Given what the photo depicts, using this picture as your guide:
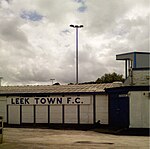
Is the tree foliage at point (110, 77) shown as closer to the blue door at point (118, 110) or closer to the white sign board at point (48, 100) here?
the white sign board at point (48, 100)

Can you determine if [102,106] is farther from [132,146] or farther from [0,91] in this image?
[132,146]

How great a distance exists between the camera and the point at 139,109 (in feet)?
83.6

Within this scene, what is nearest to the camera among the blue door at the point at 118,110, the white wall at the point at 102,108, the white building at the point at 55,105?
the blue door at the point at 118,110

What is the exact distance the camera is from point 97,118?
30.5 metres

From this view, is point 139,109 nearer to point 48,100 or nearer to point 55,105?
point 55,105

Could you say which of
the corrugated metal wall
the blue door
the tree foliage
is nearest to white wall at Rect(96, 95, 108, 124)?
the corrugated metal wall

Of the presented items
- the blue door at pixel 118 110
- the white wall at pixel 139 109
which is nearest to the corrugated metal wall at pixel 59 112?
the blue door at pixel 118 110

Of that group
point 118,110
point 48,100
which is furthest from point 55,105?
point 118,110

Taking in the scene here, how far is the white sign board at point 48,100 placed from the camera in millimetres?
31078

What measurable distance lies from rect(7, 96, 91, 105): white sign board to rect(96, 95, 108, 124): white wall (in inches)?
33.6

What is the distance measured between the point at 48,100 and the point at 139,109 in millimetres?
9619

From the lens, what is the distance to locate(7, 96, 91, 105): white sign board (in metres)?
31.1

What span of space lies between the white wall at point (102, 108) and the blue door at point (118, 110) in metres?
0.75

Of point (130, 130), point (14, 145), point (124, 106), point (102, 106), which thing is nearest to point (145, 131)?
point (130, 130)
